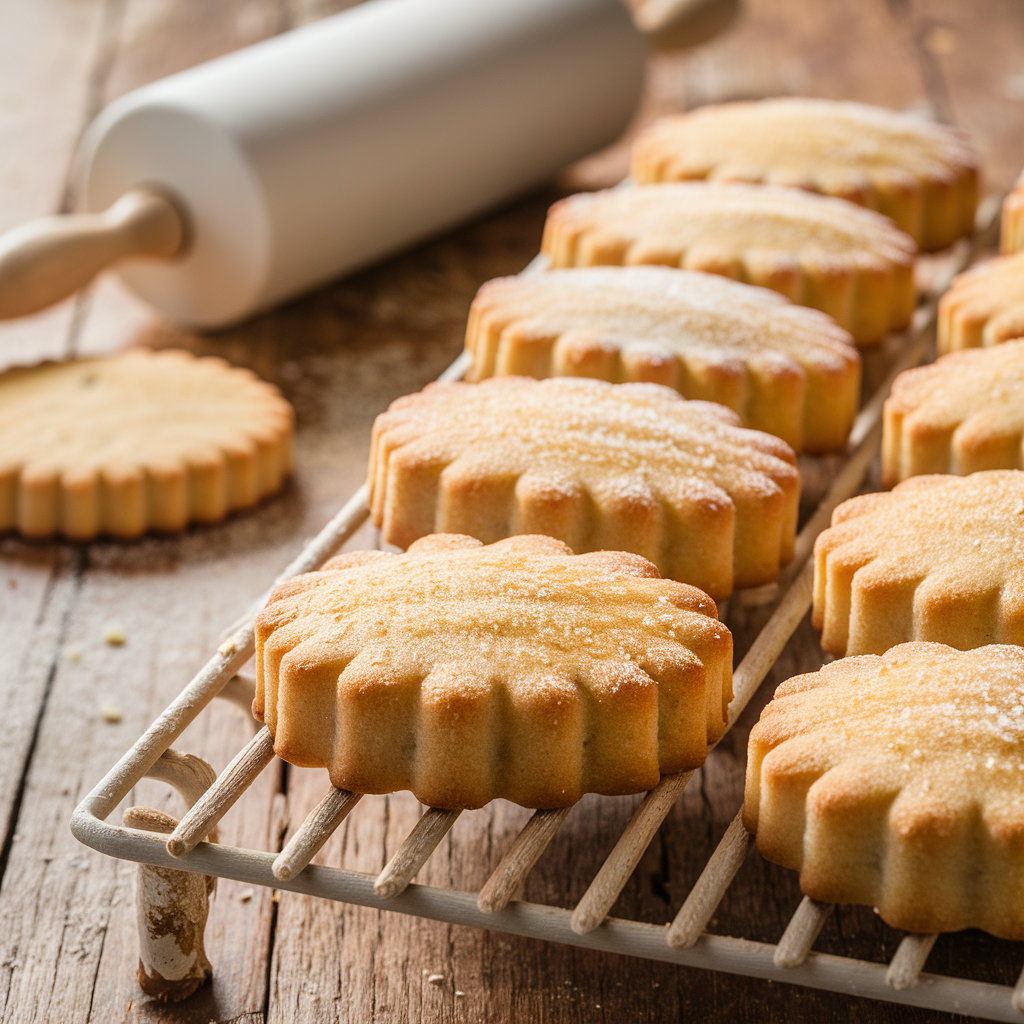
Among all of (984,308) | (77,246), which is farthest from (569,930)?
(77,246)

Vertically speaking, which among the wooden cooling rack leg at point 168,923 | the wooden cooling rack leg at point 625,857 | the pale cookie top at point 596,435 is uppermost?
the pale cookie top at point 596,435

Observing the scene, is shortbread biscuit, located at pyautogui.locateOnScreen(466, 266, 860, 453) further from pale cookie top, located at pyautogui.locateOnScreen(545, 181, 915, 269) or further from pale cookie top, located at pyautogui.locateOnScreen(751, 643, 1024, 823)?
pale cookie top, located at pyautogui.locateOnScreen(751, 643, 1024, 823)

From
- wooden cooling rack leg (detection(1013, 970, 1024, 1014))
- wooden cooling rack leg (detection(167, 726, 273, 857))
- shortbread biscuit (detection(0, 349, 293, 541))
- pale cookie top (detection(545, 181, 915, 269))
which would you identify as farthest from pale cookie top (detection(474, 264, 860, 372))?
wooden cooling rack leg (detection(1013, 970, 1024, 1014))

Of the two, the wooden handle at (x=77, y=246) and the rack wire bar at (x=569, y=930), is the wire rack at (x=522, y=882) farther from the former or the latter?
the wooden handle at (x=77, y=246)

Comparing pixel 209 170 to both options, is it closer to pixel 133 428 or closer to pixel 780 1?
pixel 133 428

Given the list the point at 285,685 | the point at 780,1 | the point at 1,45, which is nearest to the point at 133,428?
the point at 285,685

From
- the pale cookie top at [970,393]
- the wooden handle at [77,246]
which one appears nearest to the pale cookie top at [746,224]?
the pale cookie top at [970,393]
